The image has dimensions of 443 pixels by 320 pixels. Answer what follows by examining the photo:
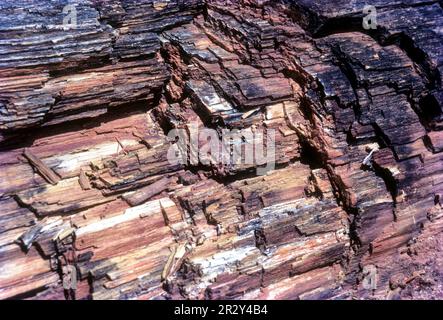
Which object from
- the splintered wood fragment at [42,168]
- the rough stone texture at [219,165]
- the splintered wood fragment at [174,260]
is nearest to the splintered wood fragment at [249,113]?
the rough stone texture at [219,165]

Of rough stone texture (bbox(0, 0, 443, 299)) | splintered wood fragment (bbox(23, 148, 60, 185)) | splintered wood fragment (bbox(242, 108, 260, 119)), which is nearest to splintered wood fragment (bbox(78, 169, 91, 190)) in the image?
rough stone texture (bbox(0, 0, 443, 299))

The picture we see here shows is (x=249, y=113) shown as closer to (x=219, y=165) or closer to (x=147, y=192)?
(x=219, y=165)

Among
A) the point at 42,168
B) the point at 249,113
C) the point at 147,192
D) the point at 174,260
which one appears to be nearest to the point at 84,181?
the point at 42,168

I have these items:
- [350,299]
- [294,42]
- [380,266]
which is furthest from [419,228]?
[294,42]

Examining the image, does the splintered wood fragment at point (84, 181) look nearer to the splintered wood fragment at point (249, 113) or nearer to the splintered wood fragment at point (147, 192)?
the splintered wood fragment at point (147, 192)

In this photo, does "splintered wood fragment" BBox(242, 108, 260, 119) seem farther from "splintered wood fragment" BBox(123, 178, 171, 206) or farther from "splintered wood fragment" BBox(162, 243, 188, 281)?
"splintered wood fragment" BBox(162, 243, 188, 281)
